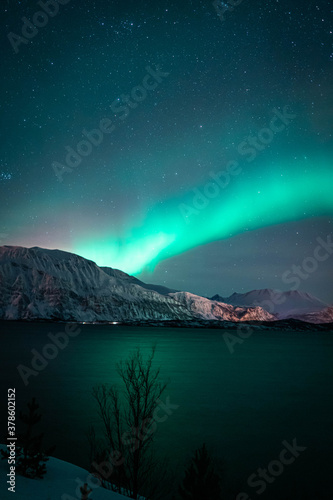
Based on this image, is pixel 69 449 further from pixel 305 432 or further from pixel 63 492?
pixel 305 432

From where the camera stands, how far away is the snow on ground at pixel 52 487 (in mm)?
7406

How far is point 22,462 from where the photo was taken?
28.7 ft

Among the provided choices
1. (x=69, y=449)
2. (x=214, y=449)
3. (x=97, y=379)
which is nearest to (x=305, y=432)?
(x=214, y=449)

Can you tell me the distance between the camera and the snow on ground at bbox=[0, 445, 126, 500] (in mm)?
7406

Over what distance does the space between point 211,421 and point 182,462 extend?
30.1 feet

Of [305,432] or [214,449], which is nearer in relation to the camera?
[214,449]

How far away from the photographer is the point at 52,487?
8367 millimetres
